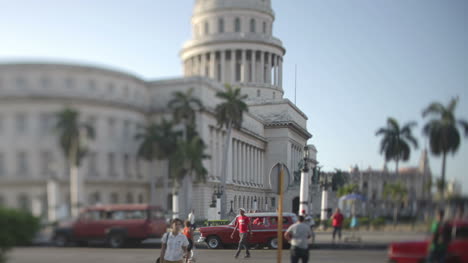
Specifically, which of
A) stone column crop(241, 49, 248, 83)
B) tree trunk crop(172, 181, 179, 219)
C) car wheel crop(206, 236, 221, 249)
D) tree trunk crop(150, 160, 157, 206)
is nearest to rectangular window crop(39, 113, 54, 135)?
tree trunk crop(150, 160, 157, 206)

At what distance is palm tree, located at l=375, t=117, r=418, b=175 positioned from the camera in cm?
712

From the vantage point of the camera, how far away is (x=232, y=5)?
999 centimetres

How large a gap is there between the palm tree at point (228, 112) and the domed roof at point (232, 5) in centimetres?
141

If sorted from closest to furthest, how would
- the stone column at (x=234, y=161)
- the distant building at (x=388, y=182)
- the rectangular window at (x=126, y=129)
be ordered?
the rectangular window at (x=126, y=129) < the distant building at (x=388, y=182) < the stone column at (x=234, y=161)

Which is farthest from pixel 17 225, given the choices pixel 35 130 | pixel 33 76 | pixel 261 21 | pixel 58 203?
pixel 261 21

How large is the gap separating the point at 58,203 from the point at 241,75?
23.0ft

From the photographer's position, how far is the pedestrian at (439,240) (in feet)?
21.3

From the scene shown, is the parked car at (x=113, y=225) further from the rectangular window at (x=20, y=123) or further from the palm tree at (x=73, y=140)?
the rectangular window at (x=20, y=123)

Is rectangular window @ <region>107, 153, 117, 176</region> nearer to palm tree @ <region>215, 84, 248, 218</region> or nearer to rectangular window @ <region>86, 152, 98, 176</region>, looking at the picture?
rectangular window @ <region>86, 152, 98, 176</region>

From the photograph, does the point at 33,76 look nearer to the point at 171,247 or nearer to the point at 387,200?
the point at 387,200

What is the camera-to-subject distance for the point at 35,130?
5426 millimetres

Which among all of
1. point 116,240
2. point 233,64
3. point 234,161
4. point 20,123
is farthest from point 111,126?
point 233,64

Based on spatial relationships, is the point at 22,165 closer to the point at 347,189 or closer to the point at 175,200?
the point at 175,200

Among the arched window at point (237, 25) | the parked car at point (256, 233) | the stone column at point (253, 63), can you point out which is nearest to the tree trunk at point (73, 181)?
the arched window at point (237, 25)
